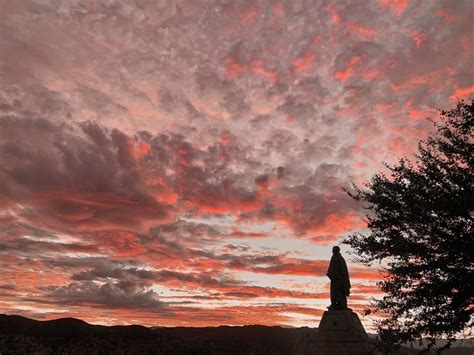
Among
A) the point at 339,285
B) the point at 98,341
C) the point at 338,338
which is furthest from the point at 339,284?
the point at 98,341

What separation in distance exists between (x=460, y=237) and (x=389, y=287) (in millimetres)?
3507

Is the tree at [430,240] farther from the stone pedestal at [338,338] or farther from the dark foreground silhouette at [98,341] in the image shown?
the dark foreground silhouette at [98,341]

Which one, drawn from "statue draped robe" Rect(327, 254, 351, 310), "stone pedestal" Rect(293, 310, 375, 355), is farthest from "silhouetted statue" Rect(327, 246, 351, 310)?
"stone pedestal" Rect(293, 310, 375, 355)

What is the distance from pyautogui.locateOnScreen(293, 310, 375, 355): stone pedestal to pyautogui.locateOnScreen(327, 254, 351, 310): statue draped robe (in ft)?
2.21

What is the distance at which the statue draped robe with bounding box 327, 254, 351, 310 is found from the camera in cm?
2128

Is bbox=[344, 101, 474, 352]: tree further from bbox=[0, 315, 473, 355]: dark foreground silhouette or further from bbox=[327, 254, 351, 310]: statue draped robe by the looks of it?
bbox=[0, 315, 473, 355]: dark foreground silhouette

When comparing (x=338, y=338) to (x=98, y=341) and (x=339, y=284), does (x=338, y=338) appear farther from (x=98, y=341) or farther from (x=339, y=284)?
(x=98, y=341)

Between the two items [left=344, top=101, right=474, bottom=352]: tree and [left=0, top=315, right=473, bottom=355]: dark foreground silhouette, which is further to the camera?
[left=0, top=315, right=473, bottom=355]: dark foreground silhouette

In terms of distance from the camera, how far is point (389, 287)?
1681cm

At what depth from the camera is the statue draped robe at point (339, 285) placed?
838 inches

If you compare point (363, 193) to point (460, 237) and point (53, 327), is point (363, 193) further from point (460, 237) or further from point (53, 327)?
point (53, 327)

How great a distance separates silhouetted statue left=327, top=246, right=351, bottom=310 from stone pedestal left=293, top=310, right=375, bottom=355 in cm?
66

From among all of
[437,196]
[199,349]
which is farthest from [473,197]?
[199,349]

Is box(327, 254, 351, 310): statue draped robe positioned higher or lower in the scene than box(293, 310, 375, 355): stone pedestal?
higher
